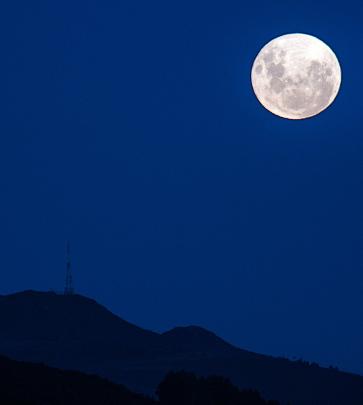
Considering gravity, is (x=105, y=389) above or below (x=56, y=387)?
above

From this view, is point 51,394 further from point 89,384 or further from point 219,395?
point 219,395

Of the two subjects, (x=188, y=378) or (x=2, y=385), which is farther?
(x=188, y=378)

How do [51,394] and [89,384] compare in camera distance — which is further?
[89,384]

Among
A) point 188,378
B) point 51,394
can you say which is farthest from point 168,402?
point 51,394

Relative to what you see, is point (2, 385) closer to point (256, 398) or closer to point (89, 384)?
point (89, 384)

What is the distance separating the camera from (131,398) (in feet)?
306

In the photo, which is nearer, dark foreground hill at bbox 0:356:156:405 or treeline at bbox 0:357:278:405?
dark foreground hill at bbox 0:356:156:405

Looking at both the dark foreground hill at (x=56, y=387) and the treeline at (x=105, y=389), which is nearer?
the dark foreground hill at (x=56, y=387)

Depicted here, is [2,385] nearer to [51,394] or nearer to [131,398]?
[51,394]

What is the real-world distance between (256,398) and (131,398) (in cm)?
1091

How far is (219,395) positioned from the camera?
9250 cm

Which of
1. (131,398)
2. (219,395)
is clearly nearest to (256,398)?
(219,395)

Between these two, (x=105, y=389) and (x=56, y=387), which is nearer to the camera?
(x=56, y=387)

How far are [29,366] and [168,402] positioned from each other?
13.6 metres
